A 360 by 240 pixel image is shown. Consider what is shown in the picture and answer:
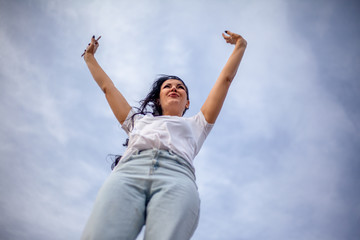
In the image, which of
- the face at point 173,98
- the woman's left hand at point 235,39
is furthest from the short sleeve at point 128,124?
the woman's left hand at point 235,39

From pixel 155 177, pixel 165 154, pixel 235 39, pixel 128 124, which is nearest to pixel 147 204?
pixel 155 177

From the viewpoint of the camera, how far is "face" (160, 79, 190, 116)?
3471mm

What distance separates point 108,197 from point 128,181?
205 millimetres

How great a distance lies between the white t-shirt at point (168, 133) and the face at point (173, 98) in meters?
0.40

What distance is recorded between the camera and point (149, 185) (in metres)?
2.19

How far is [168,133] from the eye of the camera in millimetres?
2705

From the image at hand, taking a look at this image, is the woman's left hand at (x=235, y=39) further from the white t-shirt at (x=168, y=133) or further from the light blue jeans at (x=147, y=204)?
the light blue jeans at (x=147, y=204)

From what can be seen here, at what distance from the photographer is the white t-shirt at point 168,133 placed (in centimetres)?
258

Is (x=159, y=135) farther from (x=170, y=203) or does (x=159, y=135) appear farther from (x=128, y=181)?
(x=170, y=203)

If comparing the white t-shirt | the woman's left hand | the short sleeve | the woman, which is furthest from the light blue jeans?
the woman's left hand

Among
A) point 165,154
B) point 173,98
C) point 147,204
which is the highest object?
point 173,98

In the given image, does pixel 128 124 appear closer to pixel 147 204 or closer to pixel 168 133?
pixel 168 133

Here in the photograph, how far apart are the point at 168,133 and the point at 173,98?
0.90 metres

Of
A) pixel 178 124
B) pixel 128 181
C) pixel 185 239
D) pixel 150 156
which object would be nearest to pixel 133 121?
pixel 178 124
